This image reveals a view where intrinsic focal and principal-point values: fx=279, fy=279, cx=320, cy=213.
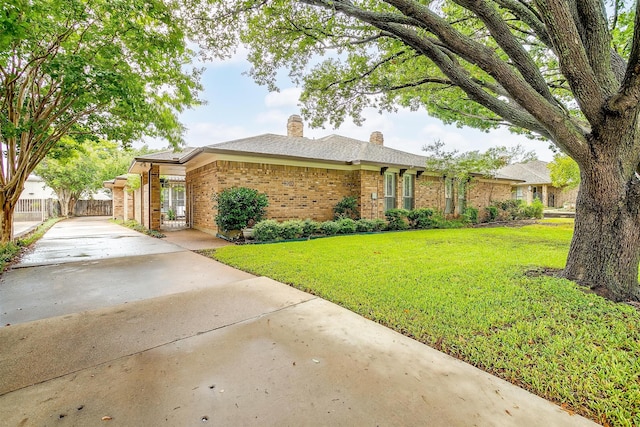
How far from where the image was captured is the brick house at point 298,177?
413 inches

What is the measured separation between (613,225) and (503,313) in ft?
7.65

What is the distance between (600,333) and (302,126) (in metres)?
14.3

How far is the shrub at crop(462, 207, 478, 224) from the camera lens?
50.7 ft

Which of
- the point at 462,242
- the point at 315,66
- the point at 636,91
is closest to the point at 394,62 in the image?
the point at 315,66

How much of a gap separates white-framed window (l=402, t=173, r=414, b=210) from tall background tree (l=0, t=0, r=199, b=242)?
33.9ft

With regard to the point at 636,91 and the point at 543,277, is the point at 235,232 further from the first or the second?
the point at 636,91

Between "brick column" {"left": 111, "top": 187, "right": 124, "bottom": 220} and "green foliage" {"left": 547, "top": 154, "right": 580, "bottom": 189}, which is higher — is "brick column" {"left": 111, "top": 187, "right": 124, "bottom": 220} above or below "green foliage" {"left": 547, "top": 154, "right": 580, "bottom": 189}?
below

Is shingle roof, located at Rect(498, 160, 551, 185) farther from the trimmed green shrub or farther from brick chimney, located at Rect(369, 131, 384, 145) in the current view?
brick chimney, located at Rect(369, 131, 384, 145)

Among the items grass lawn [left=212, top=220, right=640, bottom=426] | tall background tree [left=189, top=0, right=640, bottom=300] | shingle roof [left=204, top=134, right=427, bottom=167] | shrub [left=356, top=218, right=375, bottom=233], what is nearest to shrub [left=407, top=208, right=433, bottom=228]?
shingle roof [left=204, top=134, right=427, bottom=167]

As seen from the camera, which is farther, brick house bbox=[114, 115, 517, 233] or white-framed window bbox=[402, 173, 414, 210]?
white-framed window bbox=[402, 173, 414, 210]

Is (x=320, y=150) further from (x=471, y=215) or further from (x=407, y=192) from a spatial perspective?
(x=471, y=215)

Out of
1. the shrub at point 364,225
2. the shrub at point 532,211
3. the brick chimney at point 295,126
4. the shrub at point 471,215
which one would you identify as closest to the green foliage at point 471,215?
the shrub at point 471,215

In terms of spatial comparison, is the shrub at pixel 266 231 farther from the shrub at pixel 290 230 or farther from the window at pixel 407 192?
the window at pixel 407 192

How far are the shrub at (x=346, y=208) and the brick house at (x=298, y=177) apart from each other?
0.23 metres
